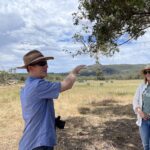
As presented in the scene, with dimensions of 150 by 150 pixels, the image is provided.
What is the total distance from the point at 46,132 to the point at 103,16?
314 inches

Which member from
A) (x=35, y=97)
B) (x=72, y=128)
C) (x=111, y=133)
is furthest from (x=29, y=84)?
(x=72, y=128)

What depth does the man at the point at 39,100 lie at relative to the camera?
456 cm

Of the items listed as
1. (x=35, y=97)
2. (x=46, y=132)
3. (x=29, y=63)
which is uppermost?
(x=29, y=63)

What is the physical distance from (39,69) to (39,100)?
33cm

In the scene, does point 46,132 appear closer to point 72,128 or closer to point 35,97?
point 35,97

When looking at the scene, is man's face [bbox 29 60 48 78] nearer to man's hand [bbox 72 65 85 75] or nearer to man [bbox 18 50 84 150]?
man [bbox 18 50 84 150]

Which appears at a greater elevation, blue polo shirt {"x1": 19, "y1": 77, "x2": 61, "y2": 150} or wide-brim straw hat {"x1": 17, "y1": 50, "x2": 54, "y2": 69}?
wide-brim straw hat {"x1": 17, "y1": 50, "x2": 54, "y2": 69}

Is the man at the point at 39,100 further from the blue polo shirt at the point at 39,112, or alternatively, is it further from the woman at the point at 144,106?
the woman at the point at 144,106

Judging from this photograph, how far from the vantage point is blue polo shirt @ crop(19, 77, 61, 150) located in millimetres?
4566

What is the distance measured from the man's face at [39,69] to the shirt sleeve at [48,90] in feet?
0.32

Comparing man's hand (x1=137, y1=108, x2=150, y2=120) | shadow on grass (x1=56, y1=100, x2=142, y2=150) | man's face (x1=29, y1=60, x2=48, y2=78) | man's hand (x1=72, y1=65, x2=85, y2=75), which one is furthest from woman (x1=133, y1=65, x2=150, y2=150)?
man's face (x1=29, y1=60, x2=48, y2=78)

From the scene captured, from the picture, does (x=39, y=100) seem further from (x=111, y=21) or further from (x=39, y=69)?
(x=111, y=21)

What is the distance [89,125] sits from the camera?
12.4 meters

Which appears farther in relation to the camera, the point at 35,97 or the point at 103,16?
the point at 103,16
